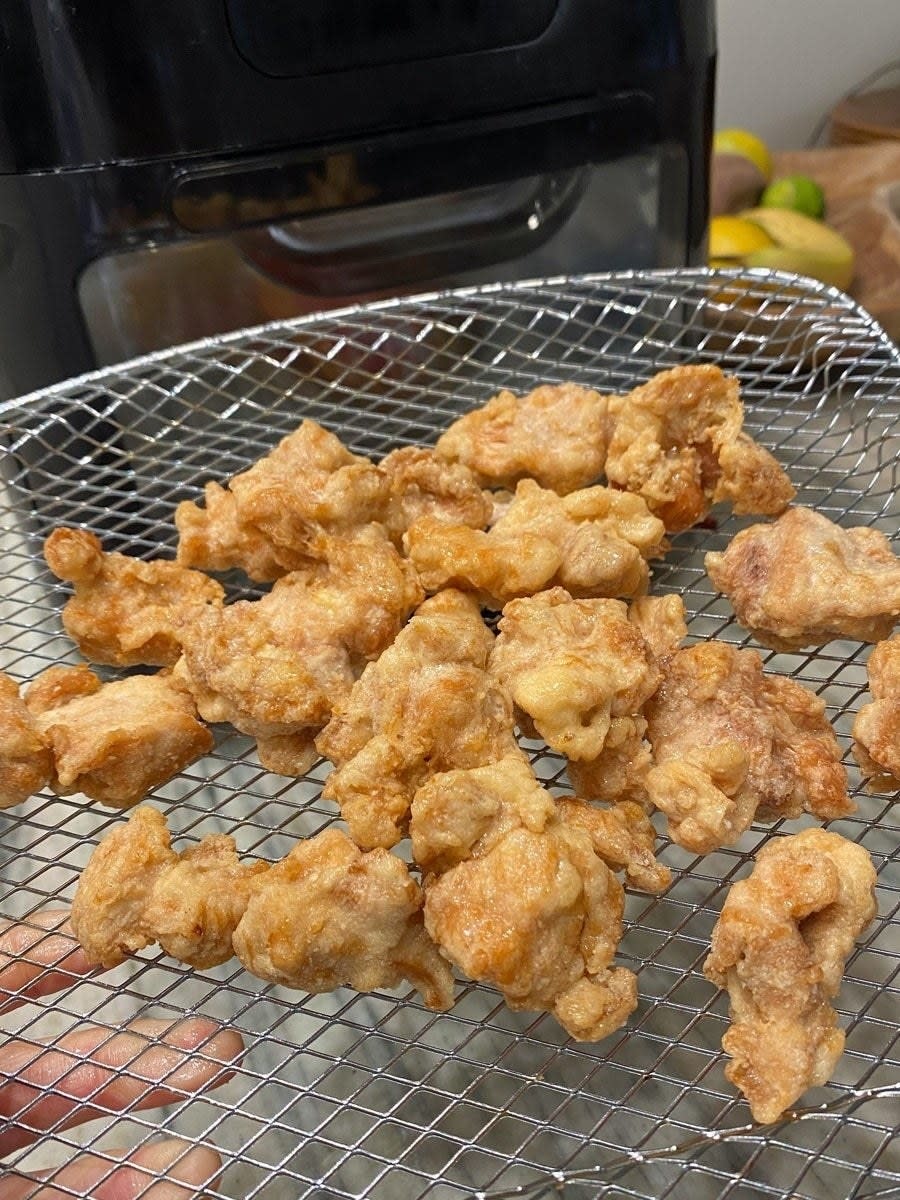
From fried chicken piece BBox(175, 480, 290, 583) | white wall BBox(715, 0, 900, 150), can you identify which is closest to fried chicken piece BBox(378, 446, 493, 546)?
A: fried chicken piece BBox(175, 480, 290, 583)

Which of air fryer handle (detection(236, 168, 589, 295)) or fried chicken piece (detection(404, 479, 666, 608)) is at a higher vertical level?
air fryer handle (detection(236, 168, 589, 295))

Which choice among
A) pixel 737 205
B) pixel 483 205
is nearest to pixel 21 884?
pixel 483 205

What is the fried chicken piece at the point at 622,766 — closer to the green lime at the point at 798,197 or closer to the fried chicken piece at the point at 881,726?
the fried chicken piece at the point at 881,726

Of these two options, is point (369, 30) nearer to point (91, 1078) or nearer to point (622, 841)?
point (622, 841)

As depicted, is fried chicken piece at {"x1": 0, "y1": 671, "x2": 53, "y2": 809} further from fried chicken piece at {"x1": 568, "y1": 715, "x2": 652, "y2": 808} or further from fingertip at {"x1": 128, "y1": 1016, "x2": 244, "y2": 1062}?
fried chicken piece at {"x1": 568, "y1": 715, "x2": 652, "y2": 808}

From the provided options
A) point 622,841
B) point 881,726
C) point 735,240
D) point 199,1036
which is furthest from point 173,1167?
point 735,240
